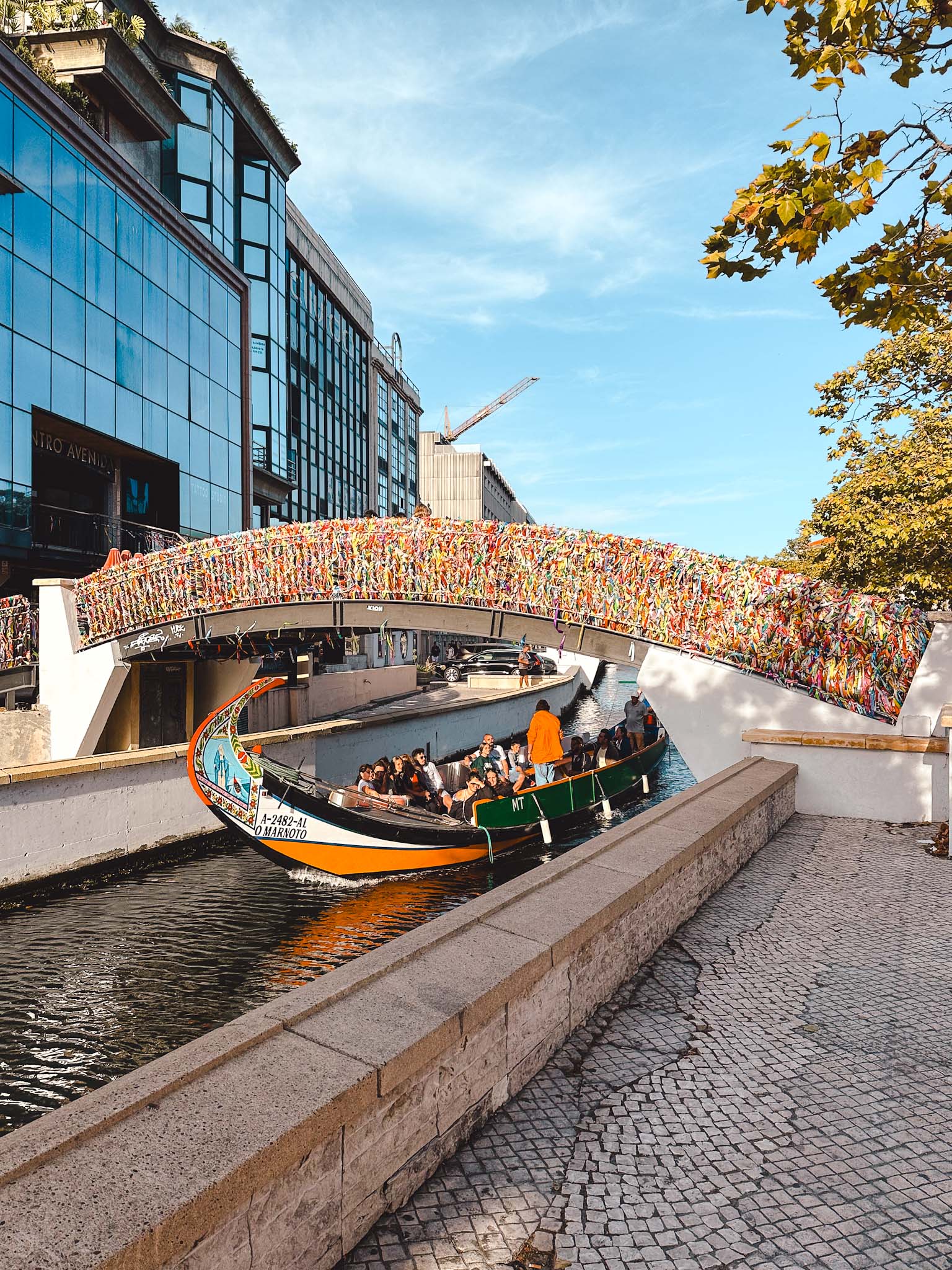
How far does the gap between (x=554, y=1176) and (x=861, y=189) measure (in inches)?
248

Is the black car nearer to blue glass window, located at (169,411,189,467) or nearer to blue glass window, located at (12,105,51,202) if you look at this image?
blue glass window, located at (169,411,189,467)

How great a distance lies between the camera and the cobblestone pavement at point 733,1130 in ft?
9.00

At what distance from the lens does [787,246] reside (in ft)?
20.6

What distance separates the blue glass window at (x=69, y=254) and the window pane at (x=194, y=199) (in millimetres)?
9213

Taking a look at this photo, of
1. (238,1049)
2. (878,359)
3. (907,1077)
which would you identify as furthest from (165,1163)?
(878,359)

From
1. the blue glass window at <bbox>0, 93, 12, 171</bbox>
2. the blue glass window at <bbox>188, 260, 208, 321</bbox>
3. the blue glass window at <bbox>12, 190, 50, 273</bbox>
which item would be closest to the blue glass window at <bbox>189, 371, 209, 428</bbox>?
the blue glass window at <bbox>188, 260, 208, 321</bbox>

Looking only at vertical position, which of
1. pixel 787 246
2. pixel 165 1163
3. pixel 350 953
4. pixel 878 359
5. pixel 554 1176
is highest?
pixel 878 359

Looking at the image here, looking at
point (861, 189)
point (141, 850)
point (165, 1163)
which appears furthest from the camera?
point (141, 850)

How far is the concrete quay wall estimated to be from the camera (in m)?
2.15

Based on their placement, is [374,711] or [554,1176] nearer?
[554,1176]

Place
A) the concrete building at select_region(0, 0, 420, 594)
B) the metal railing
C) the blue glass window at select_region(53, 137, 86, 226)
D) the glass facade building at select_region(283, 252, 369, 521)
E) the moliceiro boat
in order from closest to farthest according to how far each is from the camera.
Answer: the moliceiro boat → the concrete building at select_region(0, 0, 420, 594) → the metal railing → the blue glass window at select_region(53, 137, 86, 226) → the glass facade building at select_region(283, 252, 369, 521)

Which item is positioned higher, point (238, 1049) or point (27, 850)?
point (238, 1049)

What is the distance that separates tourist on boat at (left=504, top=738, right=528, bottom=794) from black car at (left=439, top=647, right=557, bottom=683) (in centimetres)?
2677

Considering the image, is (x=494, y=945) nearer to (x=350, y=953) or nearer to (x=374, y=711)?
(x=350, y=953)
